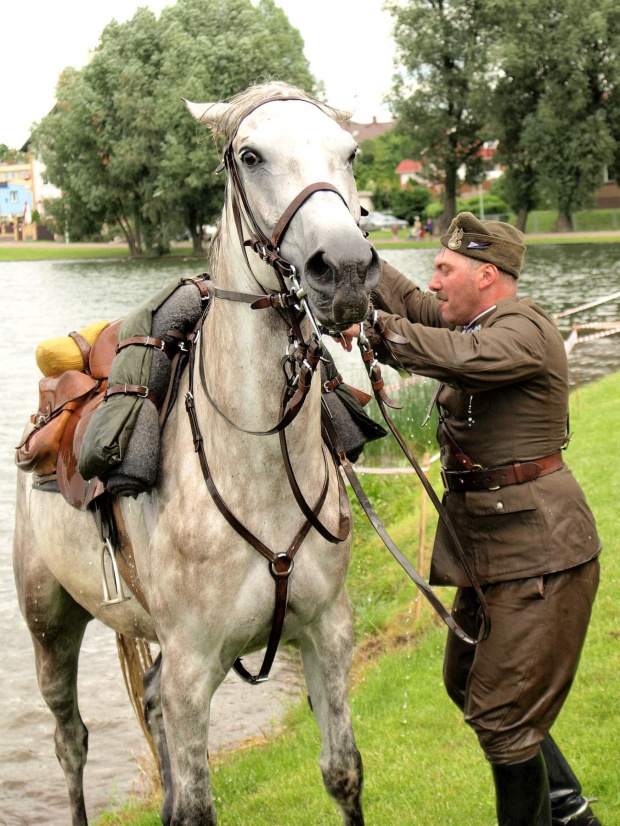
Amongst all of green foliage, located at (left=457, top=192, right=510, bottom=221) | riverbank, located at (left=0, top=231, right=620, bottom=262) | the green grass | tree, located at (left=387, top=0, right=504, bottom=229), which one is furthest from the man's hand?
green foliage, located at (left=457, top=192, right=510, bottom=221)

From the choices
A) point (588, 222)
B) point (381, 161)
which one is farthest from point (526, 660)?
point (381, 161)

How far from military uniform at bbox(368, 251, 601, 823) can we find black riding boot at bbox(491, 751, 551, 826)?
17 mm

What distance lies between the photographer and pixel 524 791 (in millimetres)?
3605

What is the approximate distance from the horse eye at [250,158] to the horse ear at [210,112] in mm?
323

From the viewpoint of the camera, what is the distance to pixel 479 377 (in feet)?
11.6

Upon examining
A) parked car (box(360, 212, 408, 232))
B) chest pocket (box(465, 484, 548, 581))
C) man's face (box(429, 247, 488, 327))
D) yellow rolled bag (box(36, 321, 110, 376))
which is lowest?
chest pocket (box(465, 484, 548, 581))

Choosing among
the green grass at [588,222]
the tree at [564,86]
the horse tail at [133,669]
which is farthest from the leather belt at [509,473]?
the green grass at [588,222]

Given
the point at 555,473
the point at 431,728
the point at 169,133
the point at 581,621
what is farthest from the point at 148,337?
the point at 169,133

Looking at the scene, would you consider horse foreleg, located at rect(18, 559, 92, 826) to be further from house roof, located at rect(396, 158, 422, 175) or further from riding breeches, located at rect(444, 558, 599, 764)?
house roof, located at rect(396, 158, 422, 175)

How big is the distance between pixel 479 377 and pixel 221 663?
138cm

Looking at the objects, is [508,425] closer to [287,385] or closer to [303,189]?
[287,385]

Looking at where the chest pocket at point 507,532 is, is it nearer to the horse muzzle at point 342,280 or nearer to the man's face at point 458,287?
the man's face at point 458,287

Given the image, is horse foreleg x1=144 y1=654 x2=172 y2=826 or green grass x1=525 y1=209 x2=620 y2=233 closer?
horse foreleg x1=144 y1=654 x2=172 y2=826

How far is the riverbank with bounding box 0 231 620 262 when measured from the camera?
168 feet
